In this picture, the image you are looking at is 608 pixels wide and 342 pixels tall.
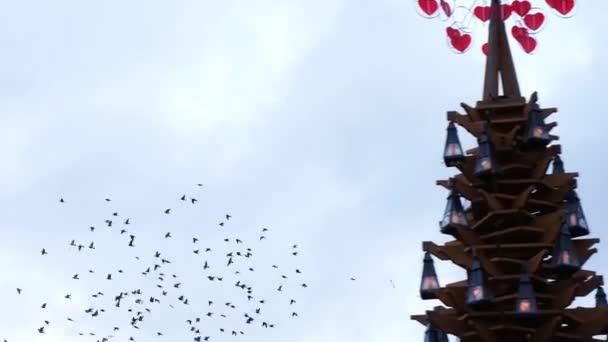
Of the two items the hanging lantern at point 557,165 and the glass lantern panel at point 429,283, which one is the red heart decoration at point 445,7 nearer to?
the hanging lantern at point 557,165

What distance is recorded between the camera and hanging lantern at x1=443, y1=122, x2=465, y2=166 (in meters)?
52.1

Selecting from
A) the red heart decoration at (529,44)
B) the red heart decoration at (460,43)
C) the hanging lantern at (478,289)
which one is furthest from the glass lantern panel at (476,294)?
the red heart decoration at (529,44)

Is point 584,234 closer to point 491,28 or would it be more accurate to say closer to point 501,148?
point 501,148

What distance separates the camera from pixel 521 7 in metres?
55.5

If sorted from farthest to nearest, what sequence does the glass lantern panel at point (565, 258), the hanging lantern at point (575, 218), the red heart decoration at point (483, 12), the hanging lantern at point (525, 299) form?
the red heart decoration at point (483, 12) → the hanging lantern at point (575, 218) → the glass lantern panel at point (565, 258) → the hanging lantern at point (525, 299)

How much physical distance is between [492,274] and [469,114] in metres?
Answer: 4.79

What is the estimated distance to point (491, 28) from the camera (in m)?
56.5

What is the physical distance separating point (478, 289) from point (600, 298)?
13.7 feet

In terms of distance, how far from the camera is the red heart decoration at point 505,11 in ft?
185

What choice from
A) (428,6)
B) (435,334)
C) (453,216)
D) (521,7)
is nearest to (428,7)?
(428,6)

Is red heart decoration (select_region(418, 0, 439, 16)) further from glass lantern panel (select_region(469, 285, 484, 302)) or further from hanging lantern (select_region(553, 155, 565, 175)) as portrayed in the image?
glass lantern panel (select_region(469, 285, 484, 302))

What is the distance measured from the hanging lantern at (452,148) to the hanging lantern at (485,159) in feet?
1.59

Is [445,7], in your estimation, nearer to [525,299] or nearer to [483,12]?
[483,12]

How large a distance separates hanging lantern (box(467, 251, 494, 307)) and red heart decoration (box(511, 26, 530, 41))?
7941mm
